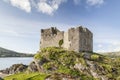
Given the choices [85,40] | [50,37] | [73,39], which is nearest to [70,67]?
[73,39]

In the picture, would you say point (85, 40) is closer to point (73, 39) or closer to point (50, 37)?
point (73, 39)

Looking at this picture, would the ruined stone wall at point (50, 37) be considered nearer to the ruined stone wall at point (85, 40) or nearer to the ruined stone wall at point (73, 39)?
the ruined stone wall at point (73, 39)

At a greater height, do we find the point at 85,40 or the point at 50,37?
the point at 50,37

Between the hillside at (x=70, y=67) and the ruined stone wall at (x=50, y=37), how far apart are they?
512 centimetres

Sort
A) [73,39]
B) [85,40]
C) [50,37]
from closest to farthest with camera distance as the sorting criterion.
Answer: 1. [73,39]
2. [85,40]
3. [50,37]

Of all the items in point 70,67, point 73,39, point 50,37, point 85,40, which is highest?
point 50,37

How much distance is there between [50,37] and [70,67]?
69.2 ft

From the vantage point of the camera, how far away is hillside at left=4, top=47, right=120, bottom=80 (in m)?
70.8

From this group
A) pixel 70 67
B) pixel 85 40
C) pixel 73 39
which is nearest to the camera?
pixel 70 67

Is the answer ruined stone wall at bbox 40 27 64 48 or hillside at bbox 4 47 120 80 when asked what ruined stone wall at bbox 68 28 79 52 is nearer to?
hillside at bbox 4 47 120 80

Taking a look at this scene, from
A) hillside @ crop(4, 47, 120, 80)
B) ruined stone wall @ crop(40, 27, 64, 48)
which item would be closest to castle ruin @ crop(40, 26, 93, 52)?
ruined stone wall @ crop(40, 27, 64, 48)

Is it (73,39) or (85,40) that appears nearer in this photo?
(73,39)

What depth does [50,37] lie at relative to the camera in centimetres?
9319

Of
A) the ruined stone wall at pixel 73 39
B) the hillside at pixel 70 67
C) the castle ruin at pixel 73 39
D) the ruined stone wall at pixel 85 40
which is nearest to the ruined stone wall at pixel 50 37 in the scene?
the castle ruin at pixel 73 39
